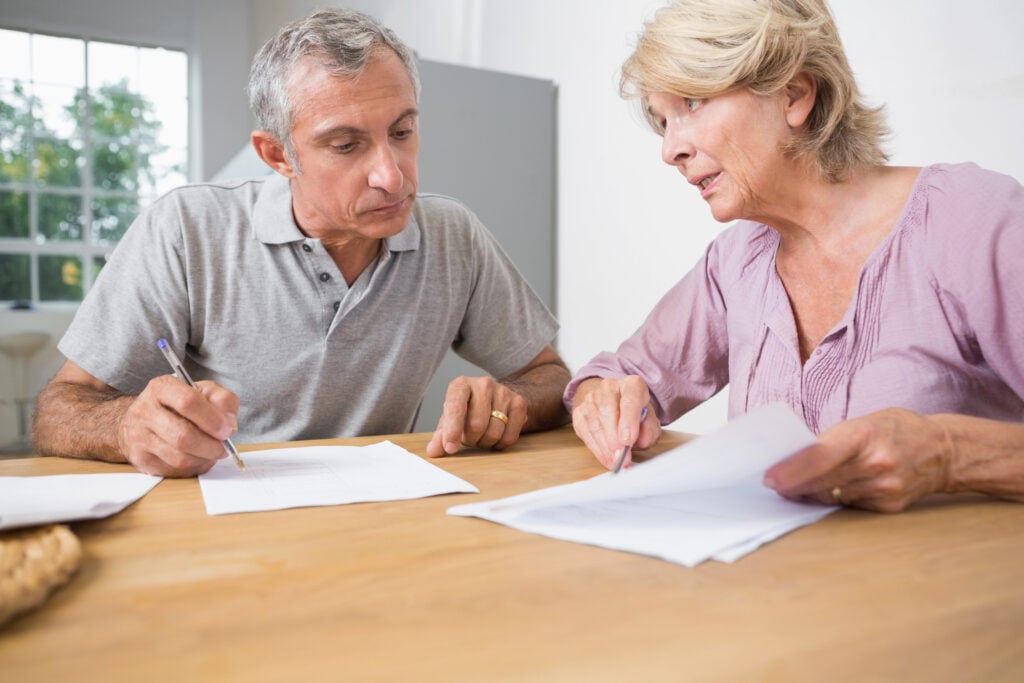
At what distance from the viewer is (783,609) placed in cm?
51

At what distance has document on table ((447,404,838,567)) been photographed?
2.11ft

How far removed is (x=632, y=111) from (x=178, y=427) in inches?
83.3

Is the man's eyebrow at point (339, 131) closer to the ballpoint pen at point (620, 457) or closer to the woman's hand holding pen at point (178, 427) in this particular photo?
the woman's hand holding pen at point (178, 427)

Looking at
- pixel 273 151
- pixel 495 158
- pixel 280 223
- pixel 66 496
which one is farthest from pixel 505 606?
pixel 495 158

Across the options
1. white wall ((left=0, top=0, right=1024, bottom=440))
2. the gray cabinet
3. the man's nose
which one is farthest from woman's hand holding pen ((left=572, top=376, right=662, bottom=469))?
the gray cabinet

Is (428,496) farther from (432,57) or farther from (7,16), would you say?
(7,16)

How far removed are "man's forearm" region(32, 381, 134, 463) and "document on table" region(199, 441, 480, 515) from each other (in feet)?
0.57

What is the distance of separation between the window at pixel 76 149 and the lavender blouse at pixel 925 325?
6270 millimetres

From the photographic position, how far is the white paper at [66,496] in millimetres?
667

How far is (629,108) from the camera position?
9.04 feet

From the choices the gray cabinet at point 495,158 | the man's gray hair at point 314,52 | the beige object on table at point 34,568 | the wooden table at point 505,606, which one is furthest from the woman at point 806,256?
the gray cabinet at point 495,158

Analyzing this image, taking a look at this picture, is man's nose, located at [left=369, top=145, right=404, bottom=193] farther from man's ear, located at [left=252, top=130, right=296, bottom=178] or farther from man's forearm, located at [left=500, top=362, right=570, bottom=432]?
man's forearm, located at [left=500, top=362, right=570, bottom=432]

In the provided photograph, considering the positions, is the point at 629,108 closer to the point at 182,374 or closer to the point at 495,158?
the point at 495,158

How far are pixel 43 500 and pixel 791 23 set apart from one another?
1085 millimetres
